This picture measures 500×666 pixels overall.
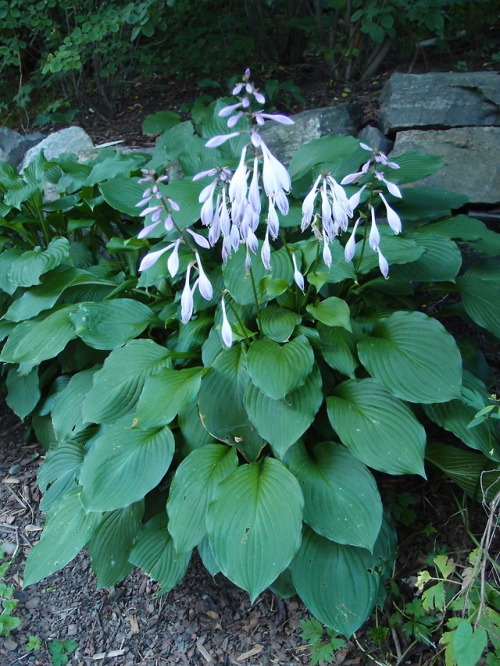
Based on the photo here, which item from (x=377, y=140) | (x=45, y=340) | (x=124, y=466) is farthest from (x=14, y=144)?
(x=124, y=466)

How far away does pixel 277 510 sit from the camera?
6.10 ft

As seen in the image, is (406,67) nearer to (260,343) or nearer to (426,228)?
(426,228)

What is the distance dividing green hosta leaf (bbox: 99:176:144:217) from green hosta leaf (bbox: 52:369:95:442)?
83cm

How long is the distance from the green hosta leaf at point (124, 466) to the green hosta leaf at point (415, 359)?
811 millimetres

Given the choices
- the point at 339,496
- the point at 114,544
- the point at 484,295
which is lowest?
the point at 114,544

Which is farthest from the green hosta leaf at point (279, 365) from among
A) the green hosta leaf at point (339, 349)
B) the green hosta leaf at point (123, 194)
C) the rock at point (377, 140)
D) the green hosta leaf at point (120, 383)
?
the rock at point (377, 140)

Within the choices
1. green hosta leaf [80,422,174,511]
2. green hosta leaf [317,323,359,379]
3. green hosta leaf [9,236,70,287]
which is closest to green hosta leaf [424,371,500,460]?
green hosta leaf [317,323,359,379]

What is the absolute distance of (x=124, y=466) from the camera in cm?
211

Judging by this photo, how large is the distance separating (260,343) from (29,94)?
14.0 feet

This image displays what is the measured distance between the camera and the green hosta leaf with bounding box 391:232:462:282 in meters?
2.53

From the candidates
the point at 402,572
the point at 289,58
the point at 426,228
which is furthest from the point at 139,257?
the point at 289,58

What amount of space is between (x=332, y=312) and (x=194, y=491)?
0.82 meters

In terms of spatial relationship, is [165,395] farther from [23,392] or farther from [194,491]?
[23,392]

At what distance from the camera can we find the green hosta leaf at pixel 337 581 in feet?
6.29
